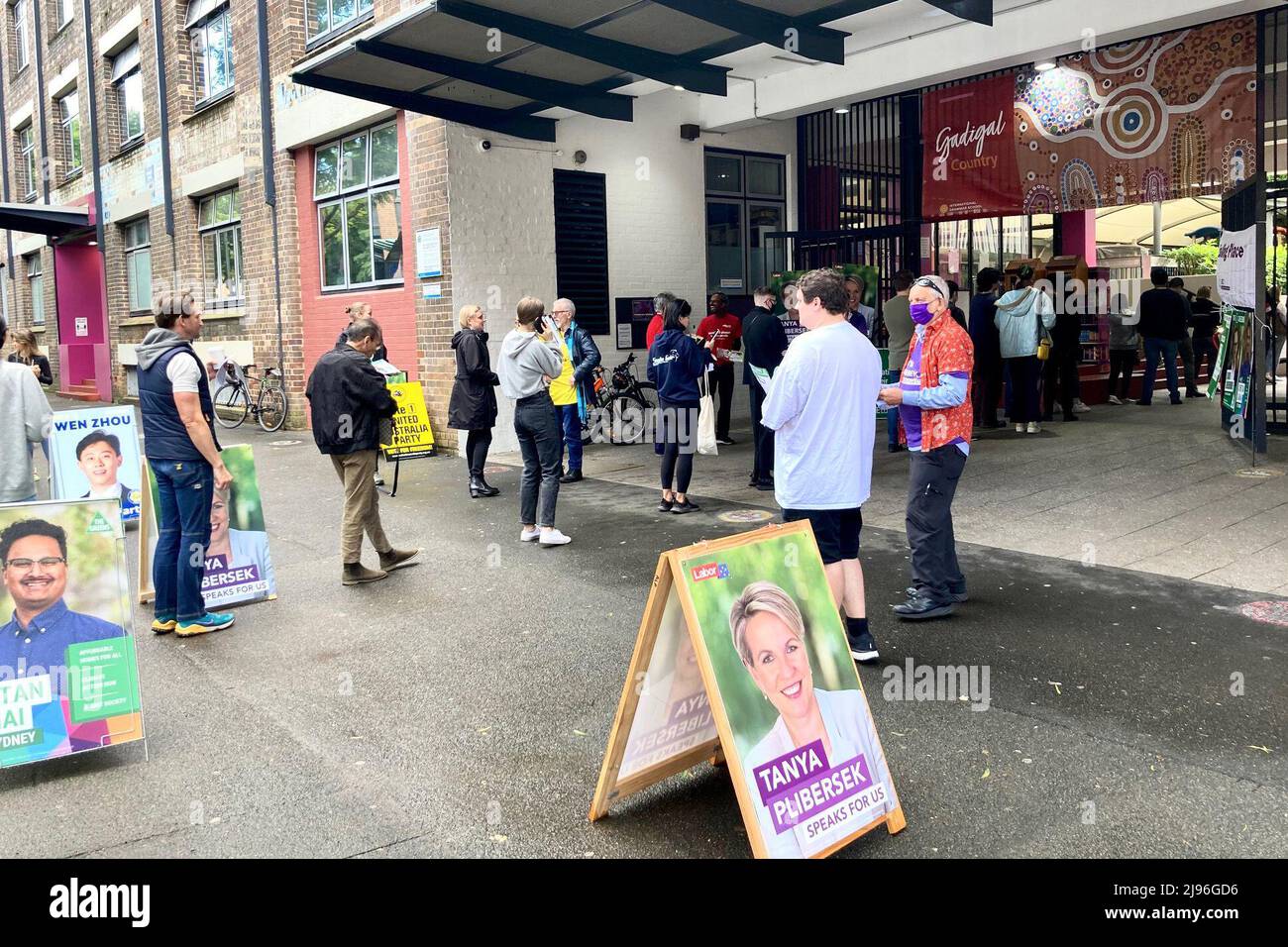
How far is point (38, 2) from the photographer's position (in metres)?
26.0

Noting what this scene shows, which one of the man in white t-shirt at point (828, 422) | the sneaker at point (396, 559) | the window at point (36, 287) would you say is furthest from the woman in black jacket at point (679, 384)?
the window at point (36, 287)

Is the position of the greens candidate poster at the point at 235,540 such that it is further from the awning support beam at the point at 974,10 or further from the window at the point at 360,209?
the window at the point at 360,209

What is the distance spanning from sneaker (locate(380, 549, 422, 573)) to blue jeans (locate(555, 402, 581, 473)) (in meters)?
3.21

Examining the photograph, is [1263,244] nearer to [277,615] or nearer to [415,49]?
[415,49]

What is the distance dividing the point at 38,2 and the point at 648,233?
66.9ft

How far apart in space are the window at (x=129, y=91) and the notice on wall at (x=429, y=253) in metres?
11.7

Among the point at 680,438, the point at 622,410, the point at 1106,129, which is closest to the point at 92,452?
the point at 680,438

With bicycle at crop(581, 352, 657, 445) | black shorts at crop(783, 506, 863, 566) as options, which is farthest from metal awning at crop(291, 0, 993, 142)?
black shorts at crop(783, 506, 863, 566)

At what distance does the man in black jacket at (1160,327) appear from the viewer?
48.8 feet

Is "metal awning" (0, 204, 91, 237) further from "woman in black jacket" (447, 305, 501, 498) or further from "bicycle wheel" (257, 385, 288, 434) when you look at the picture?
"woman in black jacket" (447, 305, 501, 498)

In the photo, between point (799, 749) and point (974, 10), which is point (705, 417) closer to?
point (974, 10)

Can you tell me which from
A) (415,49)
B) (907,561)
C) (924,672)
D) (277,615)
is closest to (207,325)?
(415,49)

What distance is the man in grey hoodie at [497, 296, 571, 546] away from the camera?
25.8ft

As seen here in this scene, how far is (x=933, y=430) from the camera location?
5.71 m
